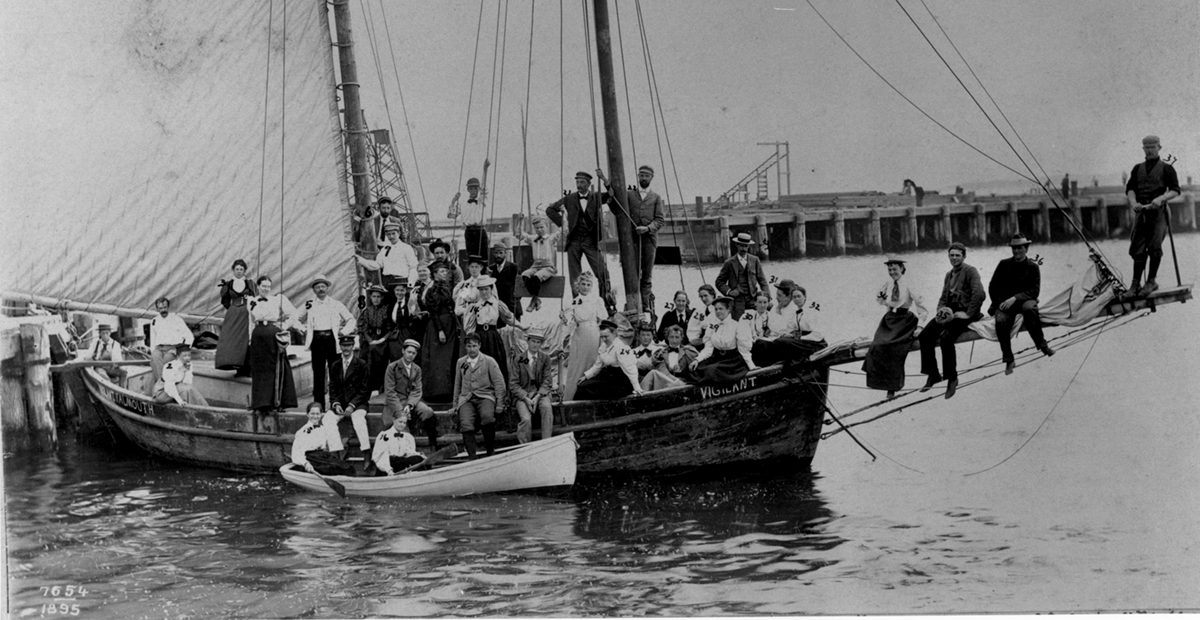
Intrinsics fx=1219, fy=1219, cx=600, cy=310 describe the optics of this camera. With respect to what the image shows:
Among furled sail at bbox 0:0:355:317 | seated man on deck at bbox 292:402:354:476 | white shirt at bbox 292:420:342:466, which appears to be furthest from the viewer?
furled sail at bbox 0:0:355:317

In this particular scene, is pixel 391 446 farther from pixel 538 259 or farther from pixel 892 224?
pixel 892 224

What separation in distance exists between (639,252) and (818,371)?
87.4 inches

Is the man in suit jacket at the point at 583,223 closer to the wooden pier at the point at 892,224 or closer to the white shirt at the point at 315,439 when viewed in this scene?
the wooden pier at the point at 892,224

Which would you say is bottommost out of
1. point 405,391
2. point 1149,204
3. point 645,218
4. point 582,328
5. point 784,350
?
point 405,391

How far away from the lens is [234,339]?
13.0m

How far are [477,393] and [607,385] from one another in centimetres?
126

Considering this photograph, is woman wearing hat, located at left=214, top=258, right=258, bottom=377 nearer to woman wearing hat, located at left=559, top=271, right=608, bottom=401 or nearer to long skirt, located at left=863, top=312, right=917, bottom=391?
woman wearing hat, located at left=559, top=271, right=608, bottom=401

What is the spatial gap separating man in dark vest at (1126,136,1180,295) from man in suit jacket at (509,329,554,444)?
5353 mm

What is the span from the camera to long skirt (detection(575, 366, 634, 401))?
11844mm

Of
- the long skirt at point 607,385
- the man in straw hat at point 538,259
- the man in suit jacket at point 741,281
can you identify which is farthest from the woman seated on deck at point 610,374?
the man in suit jacket at point 741,281

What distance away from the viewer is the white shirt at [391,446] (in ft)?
38.8

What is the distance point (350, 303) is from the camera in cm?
1350

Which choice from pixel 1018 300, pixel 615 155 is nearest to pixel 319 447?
pixel 615 155

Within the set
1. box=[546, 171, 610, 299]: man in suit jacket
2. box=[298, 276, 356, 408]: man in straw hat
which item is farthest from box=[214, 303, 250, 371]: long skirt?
box=[546, 171, 610, 299]: man in suit jacket
